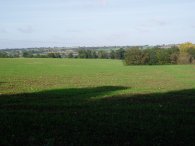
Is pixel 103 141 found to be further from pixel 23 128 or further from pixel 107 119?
pixel 107 119

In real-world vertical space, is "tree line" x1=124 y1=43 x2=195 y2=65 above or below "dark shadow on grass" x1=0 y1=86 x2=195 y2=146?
below

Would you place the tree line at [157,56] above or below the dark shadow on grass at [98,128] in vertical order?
below

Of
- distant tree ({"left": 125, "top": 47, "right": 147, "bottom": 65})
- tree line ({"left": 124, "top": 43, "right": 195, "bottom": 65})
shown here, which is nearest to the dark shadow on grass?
distant tree ({"left": 125, "top": 47, "right": 147, "bottom": 65})

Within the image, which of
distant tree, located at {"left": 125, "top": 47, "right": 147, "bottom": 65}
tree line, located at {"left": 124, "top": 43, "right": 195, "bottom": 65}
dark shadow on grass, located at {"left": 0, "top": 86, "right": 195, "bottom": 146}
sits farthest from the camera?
tree line, located at {"left": 124, "top": 43, "right": 195, "bottom": 65}

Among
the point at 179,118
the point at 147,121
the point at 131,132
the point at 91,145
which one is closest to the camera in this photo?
the point at 91,145

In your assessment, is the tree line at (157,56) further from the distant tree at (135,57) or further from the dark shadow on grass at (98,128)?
the dark shadow on grass at (98,128)

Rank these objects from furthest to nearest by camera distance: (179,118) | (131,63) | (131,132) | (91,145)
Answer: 1. (131,63)
2. (179,118)
3. (131,132)
4. (91,145)

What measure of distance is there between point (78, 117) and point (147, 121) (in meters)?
2.34

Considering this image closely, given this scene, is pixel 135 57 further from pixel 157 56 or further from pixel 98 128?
pixel 98 128

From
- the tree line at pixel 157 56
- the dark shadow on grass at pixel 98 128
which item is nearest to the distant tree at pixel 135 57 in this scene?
the tree line at pixel 157 56

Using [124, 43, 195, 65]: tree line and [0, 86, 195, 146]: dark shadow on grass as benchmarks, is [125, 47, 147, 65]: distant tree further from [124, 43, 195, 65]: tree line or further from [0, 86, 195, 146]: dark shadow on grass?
[0, 86, 195, 146]: dark shadow on grass

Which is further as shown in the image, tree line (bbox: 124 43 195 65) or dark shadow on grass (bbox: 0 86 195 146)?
tree line (bbox: 124 43 195 65)

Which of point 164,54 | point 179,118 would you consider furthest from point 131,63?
point 179,118

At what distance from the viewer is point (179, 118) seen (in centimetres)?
1357
